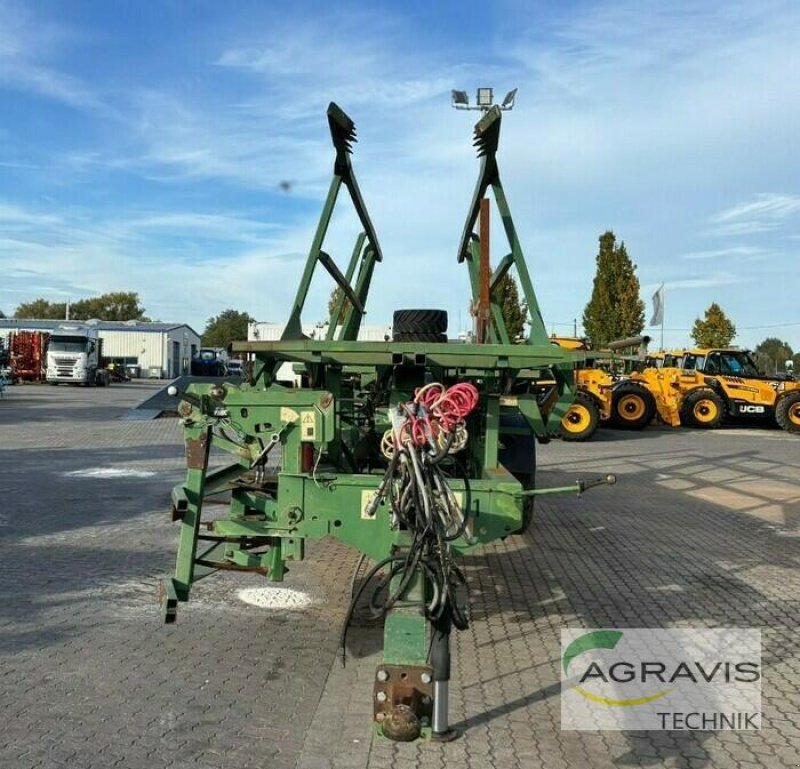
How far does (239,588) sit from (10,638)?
158 centimetres

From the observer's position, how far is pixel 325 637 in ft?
16.3

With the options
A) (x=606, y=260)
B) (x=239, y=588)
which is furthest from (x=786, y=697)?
(x=606, y=260)

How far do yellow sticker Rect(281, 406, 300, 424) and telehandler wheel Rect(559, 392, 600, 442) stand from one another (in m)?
14.2

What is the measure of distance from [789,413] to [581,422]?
663cm

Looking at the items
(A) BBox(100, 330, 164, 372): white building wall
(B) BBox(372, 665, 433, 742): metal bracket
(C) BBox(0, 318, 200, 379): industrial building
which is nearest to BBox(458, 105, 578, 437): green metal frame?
(B) BBox(372, 665, 433, 742): metal bracket

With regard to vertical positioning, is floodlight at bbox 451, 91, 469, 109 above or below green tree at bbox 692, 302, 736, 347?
above

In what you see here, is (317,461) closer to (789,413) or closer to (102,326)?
(789,413)

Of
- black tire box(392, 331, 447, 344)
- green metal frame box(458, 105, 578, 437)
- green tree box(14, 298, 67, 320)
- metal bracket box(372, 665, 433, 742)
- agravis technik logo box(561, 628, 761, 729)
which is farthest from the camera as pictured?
green tree box(14, 298, 67, 320)

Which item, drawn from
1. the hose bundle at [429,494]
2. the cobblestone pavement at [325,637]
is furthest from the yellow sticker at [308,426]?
the cobblestone pavement at [325,637]

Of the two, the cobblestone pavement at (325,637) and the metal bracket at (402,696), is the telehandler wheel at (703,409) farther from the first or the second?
the metal bracket at (402,696)

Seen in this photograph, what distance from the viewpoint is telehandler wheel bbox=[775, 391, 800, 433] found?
21188 millimetres

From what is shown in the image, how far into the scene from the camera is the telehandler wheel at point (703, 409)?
2117 cm

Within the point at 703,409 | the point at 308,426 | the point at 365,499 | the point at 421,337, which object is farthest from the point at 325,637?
the point at 703,409

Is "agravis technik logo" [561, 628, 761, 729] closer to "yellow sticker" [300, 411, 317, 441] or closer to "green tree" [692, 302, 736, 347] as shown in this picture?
"yellow sticker" [300, 411, 317, 441]
